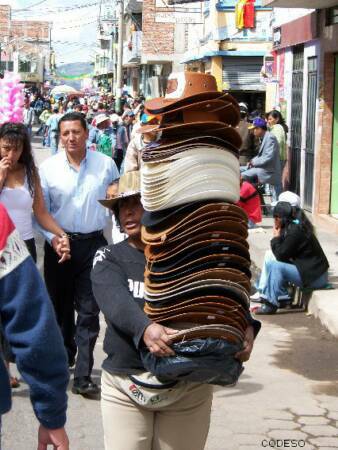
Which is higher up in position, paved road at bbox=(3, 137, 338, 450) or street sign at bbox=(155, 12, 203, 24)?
street sign at bbox=(155, 12, 203, 24)

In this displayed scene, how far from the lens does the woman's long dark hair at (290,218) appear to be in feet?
30.3

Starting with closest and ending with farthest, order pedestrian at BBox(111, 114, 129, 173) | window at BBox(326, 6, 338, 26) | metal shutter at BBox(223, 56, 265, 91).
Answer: window at BBox(326, 6, 338, 26) → pedestrian at BBox(111, 114, 129, 173) → metal shutter at BBox(223, 56, 265, 91)

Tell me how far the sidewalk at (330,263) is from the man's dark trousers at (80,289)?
282cm

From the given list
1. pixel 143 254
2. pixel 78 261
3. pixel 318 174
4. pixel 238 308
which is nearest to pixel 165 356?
pixel 238 308

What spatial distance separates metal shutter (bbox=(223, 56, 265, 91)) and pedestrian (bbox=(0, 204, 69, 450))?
89.3 ft

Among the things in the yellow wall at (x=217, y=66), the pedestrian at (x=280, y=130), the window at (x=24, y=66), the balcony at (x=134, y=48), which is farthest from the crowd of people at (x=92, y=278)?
the window at (x=24, y=66)

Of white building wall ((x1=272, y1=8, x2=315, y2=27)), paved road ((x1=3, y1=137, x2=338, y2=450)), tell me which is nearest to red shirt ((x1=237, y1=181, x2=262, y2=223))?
paved road ((x1=3, y1=137, x2=338, y2=450))

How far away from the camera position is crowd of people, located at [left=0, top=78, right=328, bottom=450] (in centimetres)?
297

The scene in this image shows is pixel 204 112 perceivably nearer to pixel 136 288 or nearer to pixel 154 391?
pixel 136 288

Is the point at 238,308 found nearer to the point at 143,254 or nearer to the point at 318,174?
the point at 143,254

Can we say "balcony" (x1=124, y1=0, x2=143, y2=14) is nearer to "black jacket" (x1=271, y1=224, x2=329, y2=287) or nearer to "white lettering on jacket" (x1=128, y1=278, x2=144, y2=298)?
"black jacket" (x1=271, y1=224, x2=329, y2=287)

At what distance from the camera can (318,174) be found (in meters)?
15.5

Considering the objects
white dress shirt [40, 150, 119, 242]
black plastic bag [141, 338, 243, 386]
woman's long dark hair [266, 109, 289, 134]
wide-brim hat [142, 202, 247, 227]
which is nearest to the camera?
black plastic bag [141, 338, 243, 386]

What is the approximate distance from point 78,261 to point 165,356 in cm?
308
